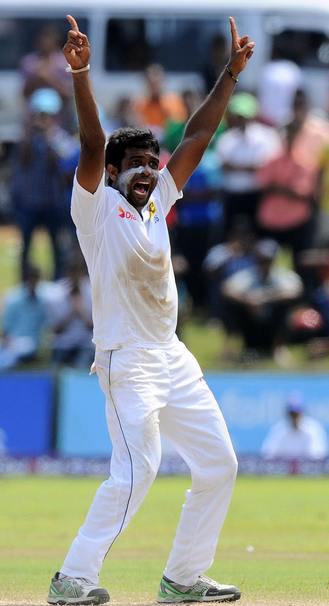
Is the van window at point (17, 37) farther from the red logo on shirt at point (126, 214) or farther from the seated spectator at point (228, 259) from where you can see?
the red logo on shirt at point (126, 214)

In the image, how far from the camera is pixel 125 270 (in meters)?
6.92

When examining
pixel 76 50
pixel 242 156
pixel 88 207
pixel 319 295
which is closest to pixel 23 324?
pixel 242 156

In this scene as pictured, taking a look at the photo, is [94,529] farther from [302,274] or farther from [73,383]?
[302,274]

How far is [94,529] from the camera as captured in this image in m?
6.78

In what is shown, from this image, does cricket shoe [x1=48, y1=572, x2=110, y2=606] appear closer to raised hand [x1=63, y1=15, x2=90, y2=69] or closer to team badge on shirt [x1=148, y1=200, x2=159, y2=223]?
team badge on shirt [x1=148, y1=200, x2=159, y2=223]

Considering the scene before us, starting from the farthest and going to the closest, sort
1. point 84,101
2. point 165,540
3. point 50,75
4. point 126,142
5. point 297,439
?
point 50,75 < point 297,439 < point 165,540 < point 126,142 < point 84,101

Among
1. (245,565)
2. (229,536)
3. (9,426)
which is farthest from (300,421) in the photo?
(245,565)

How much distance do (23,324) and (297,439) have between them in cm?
364

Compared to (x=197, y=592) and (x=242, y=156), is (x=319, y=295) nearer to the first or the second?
(x=242, y=156)

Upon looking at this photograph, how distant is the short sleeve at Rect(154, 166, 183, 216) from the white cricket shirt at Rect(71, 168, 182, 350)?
183mm

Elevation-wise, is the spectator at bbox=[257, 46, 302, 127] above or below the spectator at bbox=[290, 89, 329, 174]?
above

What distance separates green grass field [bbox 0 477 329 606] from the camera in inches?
305

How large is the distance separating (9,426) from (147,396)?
9.30 meters

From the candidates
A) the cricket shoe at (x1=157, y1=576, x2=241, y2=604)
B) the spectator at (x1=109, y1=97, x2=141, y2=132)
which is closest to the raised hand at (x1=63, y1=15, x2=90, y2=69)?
the cricket shoe at (x1=157, y1=576, x2=241, y2=604)
